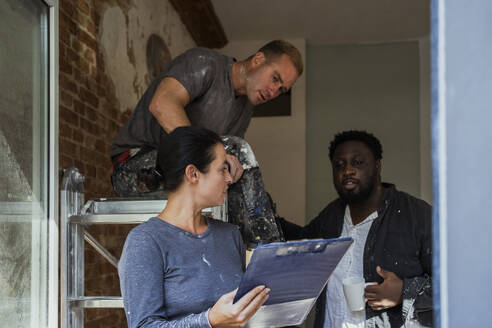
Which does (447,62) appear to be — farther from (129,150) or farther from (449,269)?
(129,150)

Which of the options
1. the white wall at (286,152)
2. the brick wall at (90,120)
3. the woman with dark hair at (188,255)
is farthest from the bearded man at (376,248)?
the white wall at (286,152)

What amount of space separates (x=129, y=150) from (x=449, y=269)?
74.2 inches

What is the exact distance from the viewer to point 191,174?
178cm

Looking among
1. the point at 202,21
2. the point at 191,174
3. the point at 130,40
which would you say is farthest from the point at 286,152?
the point at 191,174

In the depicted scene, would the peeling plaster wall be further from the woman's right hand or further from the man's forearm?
the woman's right hand

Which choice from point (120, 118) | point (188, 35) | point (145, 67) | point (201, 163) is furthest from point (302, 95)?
point (201, 163)

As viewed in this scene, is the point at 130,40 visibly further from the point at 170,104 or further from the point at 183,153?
the point at 183,153

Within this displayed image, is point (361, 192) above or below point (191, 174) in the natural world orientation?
below

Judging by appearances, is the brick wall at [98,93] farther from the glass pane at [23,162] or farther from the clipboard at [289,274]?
the clipboard at [289,274]

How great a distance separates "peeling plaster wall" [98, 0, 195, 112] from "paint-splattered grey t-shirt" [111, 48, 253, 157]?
127 centimetres

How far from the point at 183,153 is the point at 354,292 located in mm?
1011

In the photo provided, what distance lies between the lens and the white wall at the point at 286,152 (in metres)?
6.78

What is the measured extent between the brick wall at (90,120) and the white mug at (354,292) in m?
1.59

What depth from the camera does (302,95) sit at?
6.98 metres
